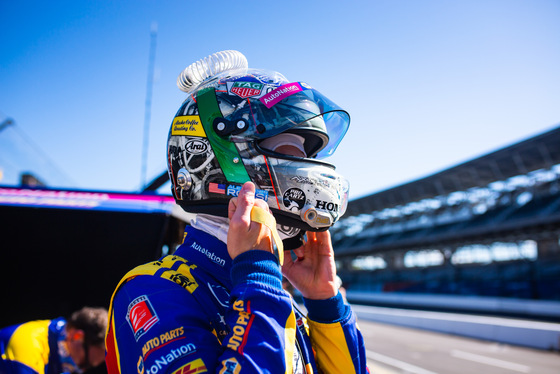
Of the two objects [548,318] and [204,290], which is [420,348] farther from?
[204,290]

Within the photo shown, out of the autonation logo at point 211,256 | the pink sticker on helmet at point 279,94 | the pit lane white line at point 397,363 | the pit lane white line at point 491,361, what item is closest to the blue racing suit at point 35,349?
the autonation logo at point 211,256

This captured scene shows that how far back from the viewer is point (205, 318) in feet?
3.46

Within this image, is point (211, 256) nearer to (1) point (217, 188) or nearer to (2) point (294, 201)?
(1) point (217, 188)

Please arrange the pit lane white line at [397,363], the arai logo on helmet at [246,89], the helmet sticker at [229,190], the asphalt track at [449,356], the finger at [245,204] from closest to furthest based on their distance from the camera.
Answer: the finger at [245,204], the helmet sticker at [229,190], the arai logo on helmet at [246,89], the pit lane white line at [397,363], the asphalt track at [449,356]

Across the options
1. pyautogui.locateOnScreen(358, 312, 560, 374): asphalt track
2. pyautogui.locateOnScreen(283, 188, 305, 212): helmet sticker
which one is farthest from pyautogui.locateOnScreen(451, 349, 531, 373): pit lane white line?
pyautogui.locateOnScreen(283, 188, 305, 212): helmet sticker

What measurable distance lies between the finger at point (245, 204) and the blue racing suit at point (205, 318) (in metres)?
0.10

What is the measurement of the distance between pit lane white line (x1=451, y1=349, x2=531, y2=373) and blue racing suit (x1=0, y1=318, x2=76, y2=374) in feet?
29.4

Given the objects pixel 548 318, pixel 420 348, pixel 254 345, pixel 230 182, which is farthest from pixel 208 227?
pixel 548 318

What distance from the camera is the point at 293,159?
4.57ft

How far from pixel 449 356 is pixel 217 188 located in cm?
1039

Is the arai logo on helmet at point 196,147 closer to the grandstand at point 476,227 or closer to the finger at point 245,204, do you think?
the finger at point 245,204

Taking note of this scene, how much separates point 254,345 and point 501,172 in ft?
86.7

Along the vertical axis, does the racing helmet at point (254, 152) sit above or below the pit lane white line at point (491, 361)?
above

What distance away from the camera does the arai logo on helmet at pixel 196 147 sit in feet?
4.67
